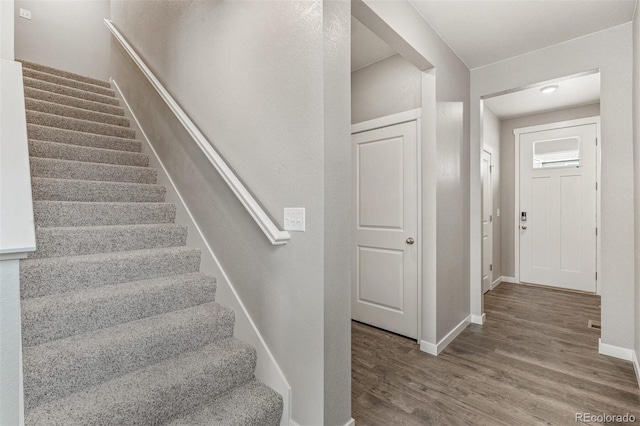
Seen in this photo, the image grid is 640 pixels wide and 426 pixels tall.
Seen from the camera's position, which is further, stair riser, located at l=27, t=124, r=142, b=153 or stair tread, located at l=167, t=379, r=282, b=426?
stair riser, located at l=27, t=124, r=142, b=153

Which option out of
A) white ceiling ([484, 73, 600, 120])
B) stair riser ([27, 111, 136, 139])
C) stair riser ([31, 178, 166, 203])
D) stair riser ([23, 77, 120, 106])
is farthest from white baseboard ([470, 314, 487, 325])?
stair riser ([23, 77, 120, 106])

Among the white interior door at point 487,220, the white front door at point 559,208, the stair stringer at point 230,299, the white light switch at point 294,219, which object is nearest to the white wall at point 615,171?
the white interior door at point 487,220

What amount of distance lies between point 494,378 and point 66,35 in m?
6.52

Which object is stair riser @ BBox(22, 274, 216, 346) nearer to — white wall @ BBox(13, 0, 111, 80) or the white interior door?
the white interior door

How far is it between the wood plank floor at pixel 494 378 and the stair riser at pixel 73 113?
10.8ft

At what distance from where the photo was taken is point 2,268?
866 mm

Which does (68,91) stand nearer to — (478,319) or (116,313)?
(116,313)

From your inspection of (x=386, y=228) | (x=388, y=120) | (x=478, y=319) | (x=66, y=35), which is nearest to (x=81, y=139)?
(x=388, y=120)

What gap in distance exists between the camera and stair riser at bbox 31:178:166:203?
208 centimetres

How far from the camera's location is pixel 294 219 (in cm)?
158

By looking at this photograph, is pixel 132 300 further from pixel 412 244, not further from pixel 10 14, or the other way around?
pixel 412 244

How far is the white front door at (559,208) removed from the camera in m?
4.32

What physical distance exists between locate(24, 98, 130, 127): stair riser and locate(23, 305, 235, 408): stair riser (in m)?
2.41

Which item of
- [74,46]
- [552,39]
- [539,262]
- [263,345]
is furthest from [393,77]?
[74,46]
